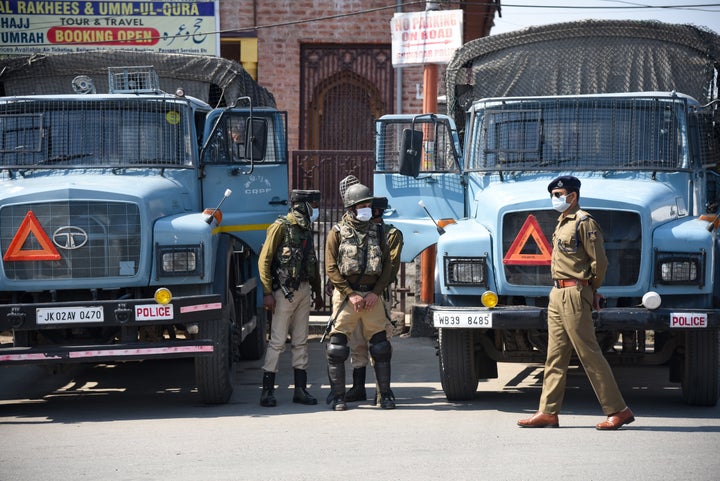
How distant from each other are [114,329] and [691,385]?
454 centimetres

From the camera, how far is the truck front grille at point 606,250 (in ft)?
28.3

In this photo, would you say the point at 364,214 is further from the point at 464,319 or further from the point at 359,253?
the point at 464,319

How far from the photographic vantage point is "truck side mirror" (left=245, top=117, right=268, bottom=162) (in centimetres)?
1042

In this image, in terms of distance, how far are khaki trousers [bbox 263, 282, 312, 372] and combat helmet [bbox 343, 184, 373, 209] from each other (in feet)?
2.98

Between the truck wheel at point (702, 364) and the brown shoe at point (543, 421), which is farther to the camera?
the truck wheel at point (702, 364)

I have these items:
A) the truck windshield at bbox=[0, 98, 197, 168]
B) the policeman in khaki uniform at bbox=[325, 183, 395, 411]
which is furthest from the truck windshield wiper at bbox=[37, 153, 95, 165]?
the policeman in khaki uniform at bbox=[325, 183, 395, 411]

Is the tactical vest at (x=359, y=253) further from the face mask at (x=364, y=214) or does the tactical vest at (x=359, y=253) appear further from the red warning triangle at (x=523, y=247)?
the red warning triangle at (x=523, y=247)

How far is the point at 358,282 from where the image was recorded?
9195mm

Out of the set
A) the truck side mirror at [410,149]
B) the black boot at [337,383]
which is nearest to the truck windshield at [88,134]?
the truck side mirror at [410,149]

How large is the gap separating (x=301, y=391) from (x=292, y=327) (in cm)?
56

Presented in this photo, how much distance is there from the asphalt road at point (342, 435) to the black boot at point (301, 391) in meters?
0.10

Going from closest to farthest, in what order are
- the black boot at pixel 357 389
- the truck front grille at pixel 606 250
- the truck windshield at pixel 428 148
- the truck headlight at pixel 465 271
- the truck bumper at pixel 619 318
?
the truck bumper at pixel 619 318, the truck front grille at pixel 606 250, the truck headlight at pixel 465 271, the black boot at pixel 357 389, the truck windshield at pixel 428 148

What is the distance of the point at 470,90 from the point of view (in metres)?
11.3

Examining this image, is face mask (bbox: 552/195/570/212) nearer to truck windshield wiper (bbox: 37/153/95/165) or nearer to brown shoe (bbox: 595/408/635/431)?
brown shoe (bbox: 595/408/635/431)
